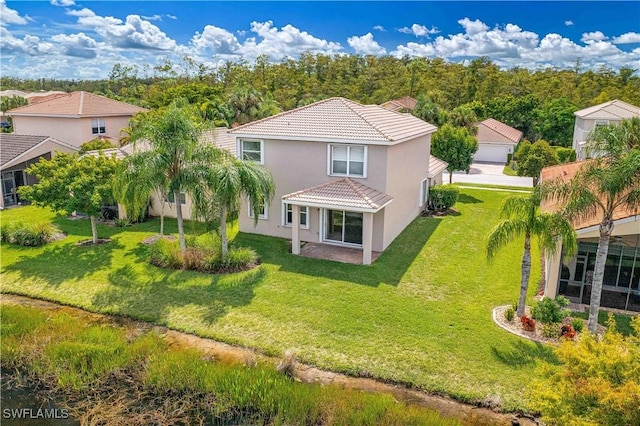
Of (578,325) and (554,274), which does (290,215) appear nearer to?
(554,274)

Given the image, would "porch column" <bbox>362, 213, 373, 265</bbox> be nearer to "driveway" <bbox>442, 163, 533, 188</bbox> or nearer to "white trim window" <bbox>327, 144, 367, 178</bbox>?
"white trim window" <bbox>327, 144, 367, 178</bbox>

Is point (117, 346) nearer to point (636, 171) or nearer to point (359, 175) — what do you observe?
point (359, 175)

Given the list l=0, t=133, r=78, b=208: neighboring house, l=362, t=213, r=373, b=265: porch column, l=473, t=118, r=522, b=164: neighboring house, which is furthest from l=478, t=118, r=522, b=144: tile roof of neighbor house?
l=0, t=133, r=78, b=208: neighboring house

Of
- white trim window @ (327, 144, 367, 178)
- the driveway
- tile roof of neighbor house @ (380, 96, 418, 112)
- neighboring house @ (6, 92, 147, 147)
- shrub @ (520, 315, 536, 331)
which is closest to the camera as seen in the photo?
shrub @ (520, 315, 536, 331)

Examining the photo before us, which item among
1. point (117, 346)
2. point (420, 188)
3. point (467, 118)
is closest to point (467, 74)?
point (467, 118)

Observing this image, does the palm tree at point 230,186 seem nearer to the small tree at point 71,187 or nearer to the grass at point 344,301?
the grass at point 344,301

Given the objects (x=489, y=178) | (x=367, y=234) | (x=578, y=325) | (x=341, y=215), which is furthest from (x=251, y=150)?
(x=489, y=178)

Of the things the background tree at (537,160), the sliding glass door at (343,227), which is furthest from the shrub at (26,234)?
the background tree at (537,160)
